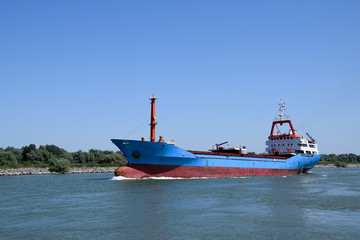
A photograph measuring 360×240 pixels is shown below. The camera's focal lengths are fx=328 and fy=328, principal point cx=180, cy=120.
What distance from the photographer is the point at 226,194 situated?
27.9 meters

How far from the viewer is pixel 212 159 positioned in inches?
1777

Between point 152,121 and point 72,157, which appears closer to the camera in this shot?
point 152,121

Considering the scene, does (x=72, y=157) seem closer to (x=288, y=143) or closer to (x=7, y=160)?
(x=7, y=160)

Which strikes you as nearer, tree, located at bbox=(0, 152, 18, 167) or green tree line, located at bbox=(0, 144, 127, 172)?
tree, located at bbox=(0, 152, 18, 167)

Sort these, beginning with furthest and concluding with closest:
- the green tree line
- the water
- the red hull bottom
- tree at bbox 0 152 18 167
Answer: the green tree line, tree at bbox 0 152 18 167, the red hull bottom, the water

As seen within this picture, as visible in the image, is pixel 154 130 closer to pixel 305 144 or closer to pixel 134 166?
pixel 134 166

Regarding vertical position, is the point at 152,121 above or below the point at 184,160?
above

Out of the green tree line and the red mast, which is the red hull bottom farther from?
the green tree line

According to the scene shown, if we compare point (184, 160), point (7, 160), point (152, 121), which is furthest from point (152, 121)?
point (7, 160)

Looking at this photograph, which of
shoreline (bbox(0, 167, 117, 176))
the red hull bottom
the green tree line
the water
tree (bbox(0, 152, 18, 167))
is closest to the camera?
the water

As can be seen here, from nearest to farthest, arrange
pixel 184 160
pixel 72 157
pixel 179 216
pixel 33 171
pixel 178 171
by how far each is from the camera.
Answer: pixel 179 216, pixel 178 171, pixel 184 160, pixel 33 171, pixel 72 157

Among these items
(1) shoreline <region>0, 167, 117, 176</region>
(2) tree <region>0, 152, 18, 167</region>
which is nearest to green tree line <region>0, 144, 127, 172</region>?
(2) tree <region>0, 152, 18, 167</region>

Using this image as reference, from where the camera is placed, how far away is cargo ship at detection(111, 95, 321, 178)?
39.6 m

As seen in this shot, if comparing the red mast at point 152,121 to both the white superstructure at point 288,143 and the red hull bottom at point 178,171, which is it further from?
the white superstructure at point 288,143
